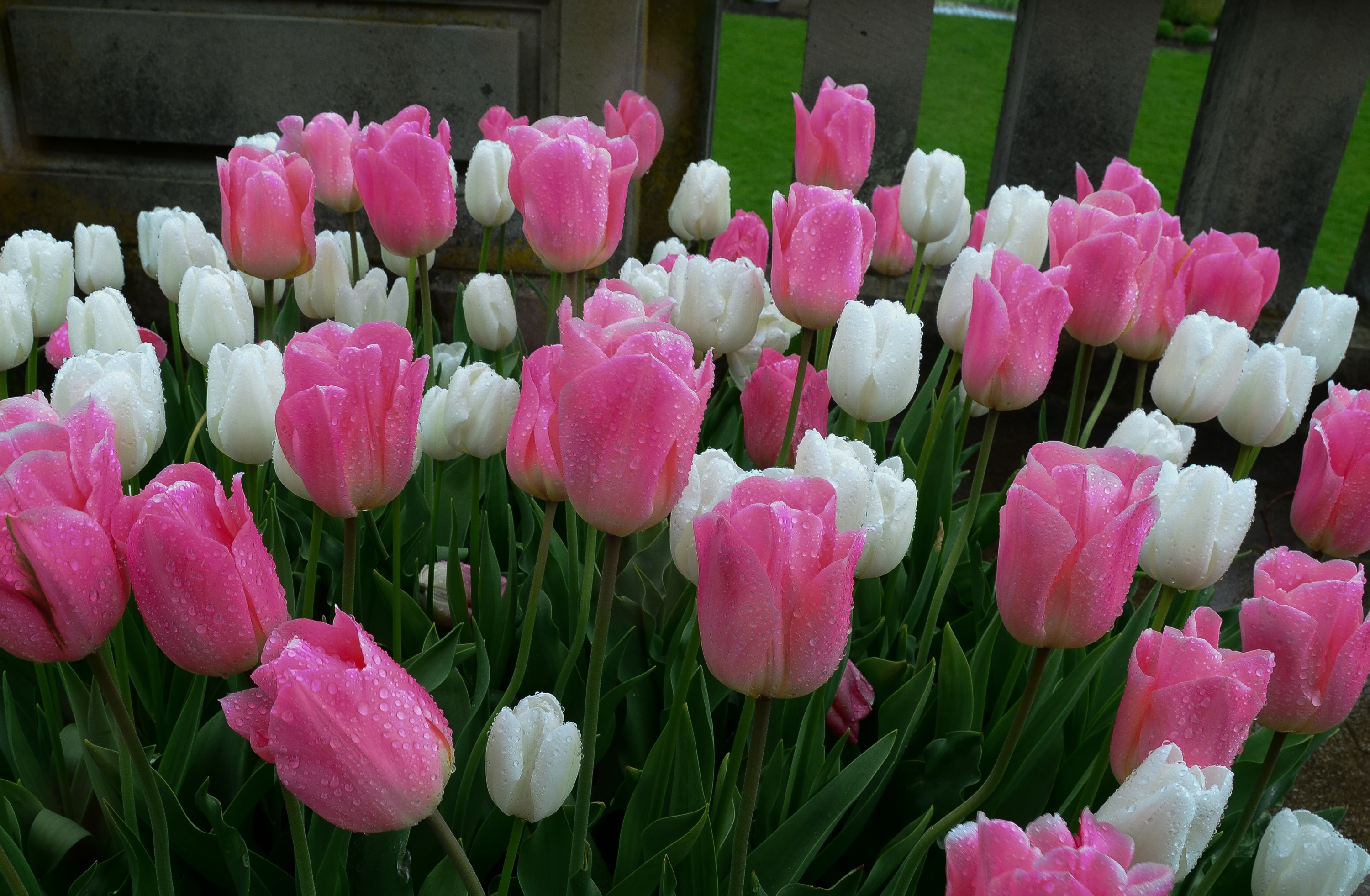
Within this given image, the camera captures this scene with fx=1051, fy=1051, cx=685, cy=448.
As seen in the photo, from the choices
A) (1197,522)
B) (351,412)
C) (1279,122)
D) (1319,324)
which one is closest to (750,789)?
(351,412)

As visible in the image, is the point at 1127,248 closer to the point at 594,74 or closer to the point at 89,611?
the point at 89,611

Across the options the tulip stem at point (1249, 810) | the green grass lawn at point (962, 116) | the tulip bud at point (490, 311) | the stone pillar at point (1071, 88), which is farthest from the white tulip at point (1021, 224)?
the green grass lawn at point (962, 116)

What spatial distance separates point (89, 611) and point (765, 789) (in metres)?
0.60

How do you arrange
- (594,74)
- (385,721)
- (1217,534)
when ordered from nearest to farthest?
(385,721)
(1217,534)
(594,74)

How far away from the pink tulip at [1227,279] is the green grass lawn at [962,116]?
3377 millimetres

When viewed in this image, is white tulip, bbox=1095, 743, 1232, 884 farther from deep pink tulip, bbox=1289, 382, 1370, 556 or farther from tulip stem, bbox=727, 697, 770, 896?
deep pink tulip, bbox=1289, 382, 1370, 556

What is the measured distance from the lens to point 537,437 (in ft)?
2.52

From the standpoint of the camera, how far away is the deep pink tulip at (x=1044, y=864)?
0.43 m

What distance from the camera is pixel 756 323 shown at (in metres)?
1.18

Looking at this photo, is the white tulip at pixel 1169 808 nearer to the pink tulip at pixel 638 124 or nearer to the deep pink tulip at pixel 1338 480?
the deep pink tulip at pixel 1338 480

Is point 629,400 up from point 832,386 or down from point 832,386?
up

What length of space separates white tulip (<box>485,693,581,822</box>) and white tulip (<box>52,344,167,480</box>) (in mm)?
437

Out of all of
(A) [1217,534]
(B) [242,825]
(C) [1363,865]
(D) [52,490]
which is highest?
(D) [52,490]

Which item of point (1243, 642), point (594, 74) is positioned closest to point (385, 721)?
point (1243, 642)
